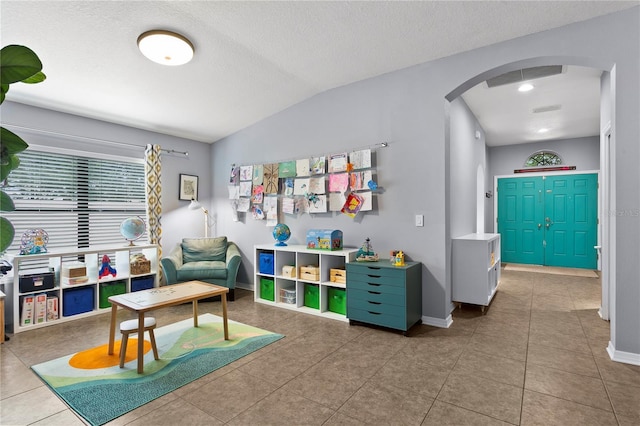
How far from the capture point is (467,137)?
196 inches

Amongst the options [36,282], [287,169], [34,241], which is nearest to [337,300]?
[287,169]

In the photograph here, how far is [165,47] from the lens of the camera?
9.81 ft

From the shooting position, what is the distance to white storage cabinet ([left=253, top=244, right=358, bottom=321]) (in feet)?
12.6

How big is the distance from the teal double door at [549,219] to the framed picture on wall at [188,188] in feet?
20.9

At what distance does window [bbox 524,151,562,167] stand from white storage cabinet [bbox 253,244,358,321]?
548 cm

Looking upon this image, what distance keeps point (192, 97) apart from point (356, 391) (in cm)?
369

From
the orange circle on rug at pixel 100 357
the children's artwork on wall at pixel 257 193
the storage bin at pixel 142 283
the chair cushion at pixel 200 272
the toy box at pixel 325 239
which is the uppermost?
the children's artwork on wall at pixel 257 193

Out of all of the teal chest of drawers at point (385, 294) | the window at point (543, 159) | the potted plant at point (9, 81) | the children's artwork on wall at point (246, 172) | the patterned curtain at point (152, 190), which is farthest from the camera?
the window at point (543, 159)

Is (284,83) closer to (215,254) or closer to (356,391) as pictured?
(215,254)

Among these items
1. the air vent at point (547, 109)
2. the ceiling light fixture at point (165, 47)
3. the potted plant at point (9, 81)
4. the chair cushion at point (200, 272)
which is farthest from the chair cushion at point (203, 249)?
the air vent at point (547, 109)

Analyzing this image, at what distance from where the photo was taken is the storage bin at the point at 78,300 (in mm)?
3691

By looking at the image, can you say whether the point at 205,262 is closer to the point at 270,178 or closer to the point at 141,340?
the point at 270,178

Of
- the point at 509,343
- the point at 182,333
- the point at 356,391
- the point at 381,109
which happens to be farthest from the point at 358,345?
the point at 381,109

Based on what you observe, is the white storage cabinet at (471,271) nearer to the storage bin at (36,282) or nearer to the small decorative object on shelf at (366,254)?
the small decorative object on shelf at (366,254)
